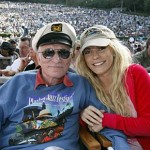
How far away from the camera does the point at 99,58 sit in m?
2.00

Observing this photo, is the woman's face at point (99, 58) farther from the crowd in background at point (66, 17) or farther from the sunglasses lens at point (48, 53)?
the crowd in background at point (66, 17)

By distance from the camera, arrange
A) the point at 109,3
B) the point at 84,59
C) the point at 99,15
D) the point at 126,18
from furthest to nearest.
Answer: the point at 109,3 → the point at 99,15 → the point at 126,18 → the point at 84,59

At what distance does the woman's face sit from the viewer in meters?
2.00

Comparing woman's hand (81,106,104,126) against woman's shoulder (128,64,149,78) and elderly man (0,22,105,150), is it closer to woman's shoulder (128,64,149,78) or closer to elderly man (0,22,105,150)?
elderly man (0,22,105,150)

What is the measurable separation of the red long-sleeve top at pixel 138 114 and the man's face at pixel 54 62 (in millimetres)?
326

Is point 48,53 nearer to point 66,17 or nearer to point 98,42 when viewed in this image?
point 98,42

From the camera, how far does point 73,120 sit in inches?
79.4

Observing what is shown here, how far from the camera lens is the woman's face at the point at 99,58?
2.00 metres

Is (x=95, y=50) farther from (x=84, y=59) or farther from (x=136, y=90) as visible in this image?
(x=136, y=90)

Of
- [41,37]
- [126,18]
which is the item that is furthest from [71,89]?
[126,18]

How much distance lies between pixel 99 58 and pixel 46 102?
1.19 ft

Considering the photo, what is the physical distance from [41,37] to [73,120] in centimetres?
47

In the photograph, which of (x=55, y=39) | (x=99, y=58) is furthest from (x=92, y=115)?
(x=55, y=39)

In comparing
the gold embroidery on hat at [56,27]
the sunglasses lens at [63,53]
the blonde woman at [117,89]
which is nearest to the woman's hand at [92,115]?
the blonde woman at [117,89]
